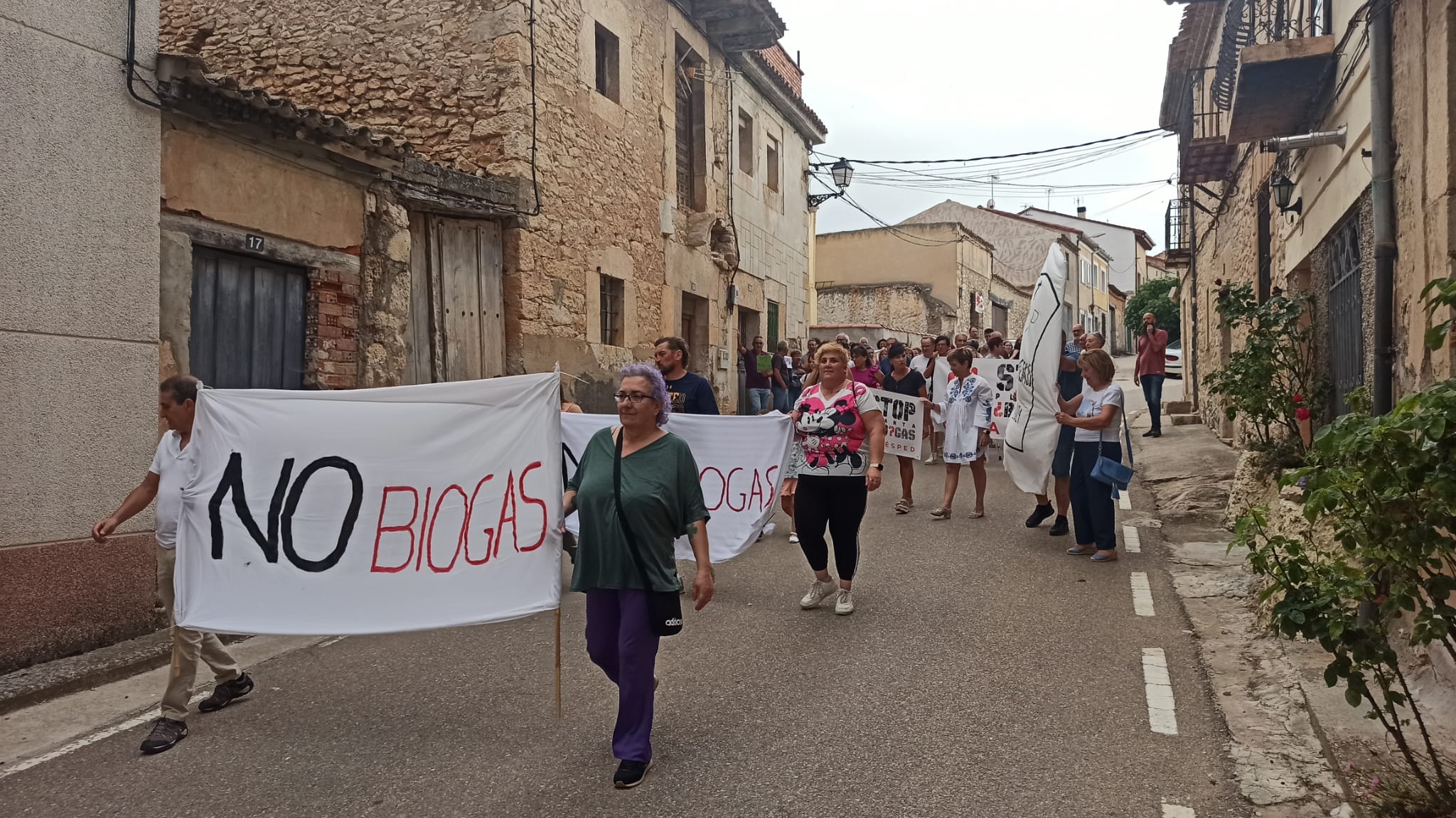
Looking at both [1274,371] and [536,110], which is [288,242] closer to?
[536,110]

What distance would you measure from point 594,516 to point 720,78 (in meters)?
15.2

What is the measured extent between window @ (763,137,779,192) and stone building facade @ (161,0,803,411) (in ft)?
17.5

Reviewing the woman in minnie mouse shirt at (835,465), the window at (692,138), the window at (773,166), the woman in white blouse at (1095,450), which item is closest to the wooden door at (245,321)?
the woman in minnie mouse shirt at (835,465)

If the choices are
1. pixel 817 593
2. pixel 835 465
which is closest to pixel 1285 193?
pixel 835 465

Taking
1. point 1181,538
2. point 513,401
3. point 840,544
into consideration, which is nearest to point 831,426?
point 840,544

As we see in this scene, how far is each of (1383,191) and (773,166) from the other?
51.6 feet

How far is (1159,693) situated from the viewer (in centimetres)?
467

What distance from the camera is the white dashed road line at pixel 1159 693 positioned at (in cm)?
427

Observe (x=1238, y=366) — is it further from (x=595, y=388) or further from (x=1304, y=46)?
(x=595, y=388)

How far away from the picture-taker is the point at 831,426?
608 cm

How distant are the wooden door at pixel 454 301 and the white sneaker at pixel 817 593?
5301 mm

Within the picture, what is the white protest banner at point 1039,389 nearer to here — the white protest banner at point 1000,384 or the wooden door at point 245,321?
the white protest banner at point 1000,384

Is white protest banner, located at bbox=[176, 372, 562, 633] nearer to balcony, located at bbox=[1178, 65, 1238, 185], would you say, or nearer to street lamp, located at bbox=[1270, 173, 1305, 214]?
street lamp, located at bbox=[1270, 173, 1305, 214]

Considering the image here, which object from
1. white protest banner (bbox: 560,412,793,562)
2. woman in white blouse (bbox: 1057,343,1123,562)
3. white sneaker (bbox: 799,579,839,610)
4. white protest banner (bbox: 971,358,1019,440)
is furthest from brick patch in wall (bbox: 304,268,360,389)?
white protest banner (bbox: 971,358,1019,440)
